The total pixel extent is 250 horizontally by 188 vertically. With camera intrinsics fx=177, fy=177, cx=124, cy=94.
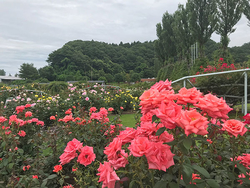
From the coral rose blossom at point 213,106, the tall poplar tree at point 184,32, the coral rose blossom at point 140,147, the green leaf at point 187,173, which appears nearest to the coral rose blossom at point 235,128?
the coral rose blossom at point 213,106

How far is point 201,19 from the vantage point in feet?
50.0

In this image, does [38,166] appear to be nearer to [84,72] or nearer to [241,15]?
[241,15]

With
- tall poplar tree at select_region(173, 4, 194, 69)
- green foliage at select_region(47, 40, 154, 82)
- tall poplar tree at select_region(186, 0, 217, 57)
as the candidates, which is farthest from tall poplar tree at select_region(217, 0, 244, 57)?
green foliage at select_region(47, 40, 154, 82)

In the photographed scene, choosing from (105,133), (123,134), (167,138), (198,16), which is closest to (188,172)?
(167,138)

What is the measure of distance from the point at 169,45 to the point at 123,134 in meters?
26.0

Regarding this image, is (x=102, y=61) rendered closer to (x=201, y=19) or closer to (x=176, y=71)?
(x=176, y=71)

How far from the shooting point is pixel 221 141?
1.30m

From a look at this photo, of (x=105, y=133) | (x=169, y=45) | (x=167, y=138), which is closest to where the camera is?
(x=167, y=138)

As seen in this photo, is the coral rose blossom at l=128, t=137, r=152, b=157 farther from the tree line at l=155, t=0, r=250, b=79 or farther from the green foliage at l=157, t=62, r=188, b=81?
the green foliage at l=157, t=62, r=188, b=81

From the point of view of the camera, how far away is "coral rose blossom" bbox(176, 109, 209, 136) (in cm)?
58

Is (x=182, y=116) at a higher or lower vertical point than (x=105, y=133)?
higher

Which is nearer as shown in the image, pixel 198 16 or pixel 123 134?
pixel 123 134

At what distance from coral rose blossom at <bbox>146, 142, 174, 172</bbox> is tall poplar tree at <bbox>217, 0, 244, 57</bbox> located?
14666 mm

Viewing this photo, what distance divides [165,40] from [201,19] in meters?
9.95
